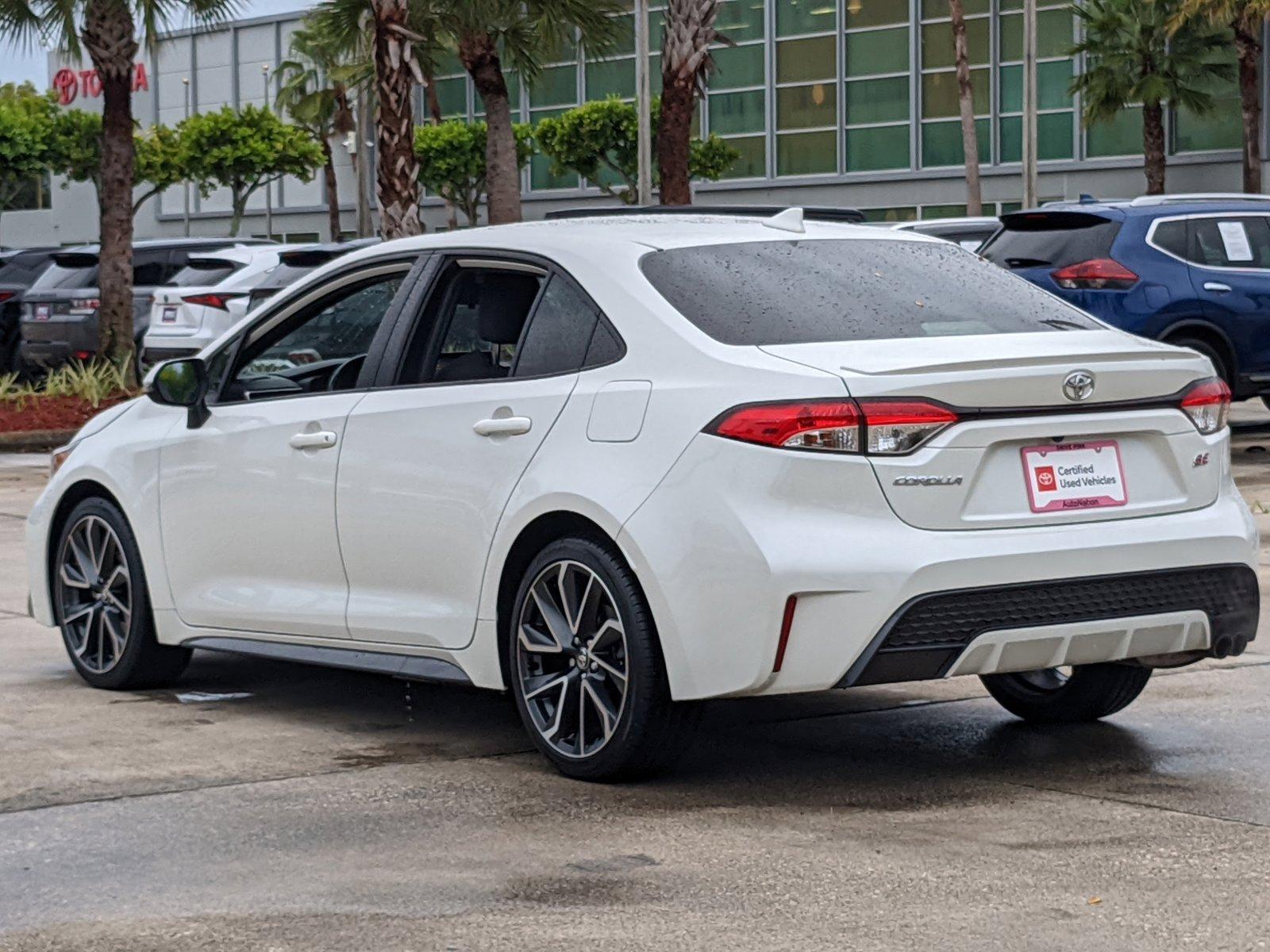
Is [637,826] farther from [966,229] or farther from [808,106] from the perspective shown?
[808,106]

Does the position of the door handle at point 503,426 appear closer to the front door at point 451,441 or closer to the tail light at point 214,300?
Answer: the front door at point 451,441

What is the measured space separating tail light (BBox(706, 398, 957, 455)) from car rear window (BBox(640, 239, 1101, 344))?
0.38 meters

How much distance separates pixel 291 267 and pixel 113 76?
13.9ft

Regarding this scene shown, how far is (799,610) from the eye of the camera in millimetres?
5555

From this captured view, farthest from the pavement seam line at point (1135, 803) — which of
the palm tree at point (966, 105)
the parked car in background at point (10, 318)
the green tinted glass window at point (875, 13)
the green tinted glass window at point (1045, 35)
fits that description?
the green tinted glass window at point (875, 13)

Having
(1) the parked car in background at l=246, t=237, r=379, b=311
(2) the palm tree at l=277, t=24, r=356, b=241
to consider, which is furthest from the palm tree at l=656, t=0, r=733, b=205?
(2) the palm tree at l=277, t=24, r=356, b=241

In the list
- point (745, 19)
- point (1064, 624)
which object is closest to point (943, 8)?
point (745, 19)

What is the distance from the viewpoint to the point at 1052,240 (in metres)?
16.4

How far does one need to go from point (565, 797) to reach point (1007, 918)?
5.22 ft

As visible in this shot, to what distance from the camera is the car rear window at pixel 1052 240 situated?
1622 cm

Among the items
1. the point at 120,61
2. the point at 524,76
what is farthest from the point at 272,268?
the point at 524,76

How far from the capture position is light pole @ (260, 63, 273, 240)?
7500 cm

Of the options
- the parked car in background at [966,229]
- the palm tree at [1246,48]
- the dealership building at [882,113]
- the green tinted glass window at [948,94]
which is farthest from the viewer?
the green tinted glass window at [948,94]

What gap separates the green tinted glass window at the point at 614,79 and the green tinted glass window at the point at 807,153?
5.28 m
